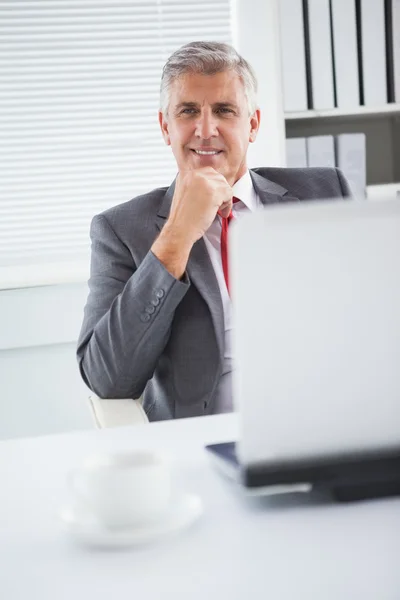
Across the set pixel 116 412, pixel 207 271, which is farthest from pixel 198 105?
pixel 116 412

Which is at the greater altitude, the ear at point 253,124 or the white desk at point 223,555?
the ear at point 253,124

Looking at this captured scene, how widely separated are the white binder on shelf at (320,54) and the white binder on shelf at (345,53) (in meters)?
0.02

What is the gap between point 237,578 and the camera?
76 cm

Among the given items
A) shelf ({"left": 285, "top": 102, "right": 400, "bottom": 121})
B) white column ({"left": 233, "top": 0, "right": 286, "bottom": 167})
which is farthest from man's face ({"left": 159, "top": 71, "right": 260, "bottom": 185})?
white column ({"left": 233, "top": 0, "right": 286, "bottom": 167})

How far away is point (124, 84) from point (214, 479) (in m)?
2.25

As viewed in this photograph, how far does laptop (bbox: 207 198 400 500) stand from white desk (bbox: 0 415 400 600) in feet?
0.18

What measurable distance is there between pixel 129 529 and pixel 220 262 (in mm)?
1263

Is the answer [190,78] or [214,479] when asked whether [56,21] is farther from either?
[214,479]

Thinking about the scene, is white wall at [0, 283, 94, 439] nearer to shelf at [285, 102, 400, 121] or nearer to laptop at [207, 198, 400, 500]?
shelf at [285, 102, 400, 121]

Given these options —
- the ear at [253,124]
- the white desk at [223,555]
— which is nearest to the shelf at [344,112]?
the ear at [253,124]

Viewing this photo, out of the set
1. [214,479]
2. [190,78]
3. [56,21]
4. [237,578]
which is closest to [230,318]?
[190,78]

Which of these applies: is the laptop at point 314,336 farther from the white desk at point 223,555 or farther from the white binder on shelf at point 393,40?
the white binder on shelf at point 393,40

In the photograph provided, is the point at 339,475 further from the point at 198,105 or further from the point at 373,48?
the point at 373,48

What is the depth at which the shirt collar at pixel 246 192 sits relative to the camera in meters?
2.21
